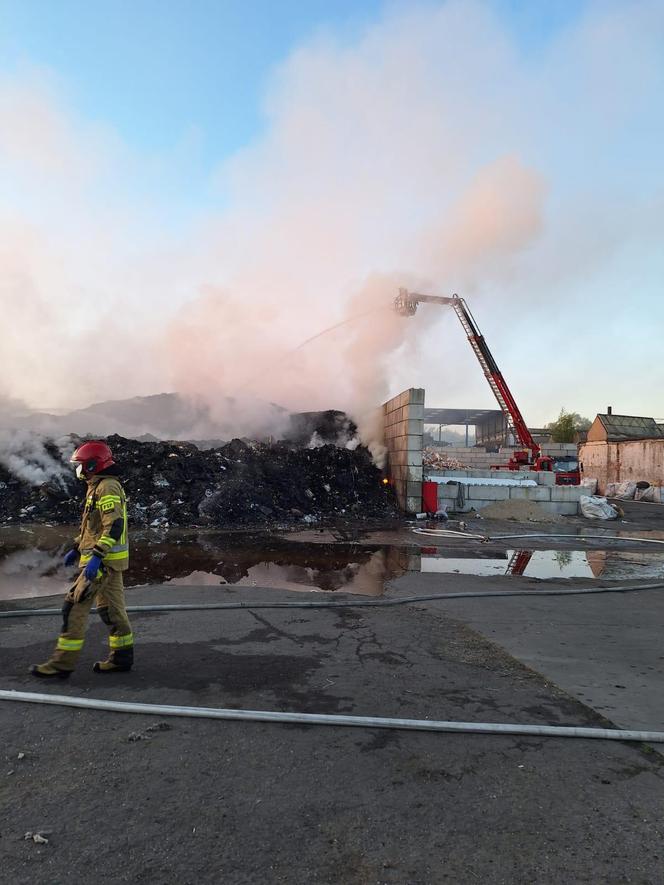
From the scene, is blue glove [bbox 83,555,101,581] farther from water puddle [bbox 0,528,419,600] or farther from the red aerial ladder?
the red aerial ladder

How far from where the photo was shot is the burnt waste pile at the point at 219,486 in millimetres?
12773

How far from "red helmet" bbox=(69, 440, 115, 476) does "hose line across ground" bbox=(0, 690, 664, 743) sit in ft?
5.22

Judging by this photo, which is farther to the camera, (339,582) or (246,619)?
(339,582)

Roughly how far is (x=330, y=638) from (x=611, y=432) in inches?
1308

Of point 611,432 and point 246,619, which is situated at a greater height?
point 611,432

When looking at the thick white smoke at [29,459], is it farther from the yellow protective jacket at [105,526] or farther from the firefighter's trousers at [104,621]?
the firefighter's trousers at [104,621]

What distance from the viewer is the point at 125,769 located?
2.64 metres

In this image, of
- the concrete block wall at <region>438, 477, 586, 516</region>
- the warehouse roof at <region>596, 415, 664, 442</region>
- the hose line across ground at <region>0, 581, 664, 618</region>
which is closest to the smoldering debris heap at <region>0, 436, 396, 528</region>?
the concrete block wall at <region>438, 477, 586, 516</region>

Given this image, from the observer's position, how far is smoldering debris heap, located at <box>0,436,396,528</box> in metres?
12.8

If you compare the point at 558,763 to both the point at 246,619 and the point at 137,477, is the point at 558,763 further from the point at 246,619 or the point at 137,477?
the point at 137,477

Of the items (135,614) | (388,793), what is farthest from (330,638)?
(388,793)

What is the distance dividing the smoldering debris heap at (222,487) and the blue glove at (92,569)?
342 inches

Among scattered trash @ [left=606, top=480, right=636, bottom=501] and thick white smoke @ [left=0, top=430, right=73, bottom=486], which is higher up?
thick white smoke @ [left=0, top=430, right=73, bottom=486]

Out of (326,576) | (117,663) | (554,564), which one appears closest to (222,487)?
(326,576)
